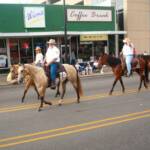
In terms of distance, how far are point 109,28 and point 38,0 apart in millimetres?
31962

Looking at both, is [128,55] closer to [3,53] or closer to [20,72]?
[20,72]

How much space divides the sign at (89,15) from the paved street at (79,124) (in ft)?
65.3

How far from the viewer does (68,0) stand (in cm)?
4731

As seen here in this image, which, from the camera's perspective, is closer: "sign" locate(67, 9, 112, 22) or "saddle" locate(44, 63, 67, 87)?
"saddle" locate(44, 63, 67, 87)

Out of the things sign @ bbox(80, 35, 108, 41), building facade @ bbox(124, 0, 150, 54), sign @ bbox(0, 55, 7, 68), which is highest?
building facade @ bbox(124, 0, 150, 54)

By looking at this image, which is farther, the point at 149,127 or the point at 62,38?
the point at 62,38

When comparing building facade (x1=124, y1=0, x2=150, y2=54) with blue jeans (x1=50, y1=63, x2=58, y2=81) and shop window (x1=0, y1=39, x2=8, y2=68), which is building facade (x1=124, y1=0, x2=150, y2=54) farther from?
blue jeans (x1=50, y1=63, x2=58, y2=81)

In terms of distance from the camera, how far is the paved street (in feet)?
23.2

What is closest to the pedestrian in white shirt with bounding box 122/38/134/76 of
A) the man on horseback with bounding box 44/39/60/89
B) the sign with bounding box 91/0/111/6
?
the man on horseback with bounding box 44/39/60/89

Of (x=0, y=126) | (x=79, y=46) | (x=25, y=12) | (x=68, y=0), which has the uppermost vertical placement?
(x=68, y=0)

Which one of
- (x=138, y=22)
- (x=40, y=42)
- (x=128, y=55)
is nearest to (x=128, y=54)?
(x=128, y=55)

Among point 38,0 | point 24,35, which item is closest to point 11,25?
point 24,35

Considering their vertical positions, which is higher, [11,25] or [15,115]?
[11,25]

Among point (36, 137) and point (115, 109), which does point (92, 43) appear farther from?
point (36, 137)
